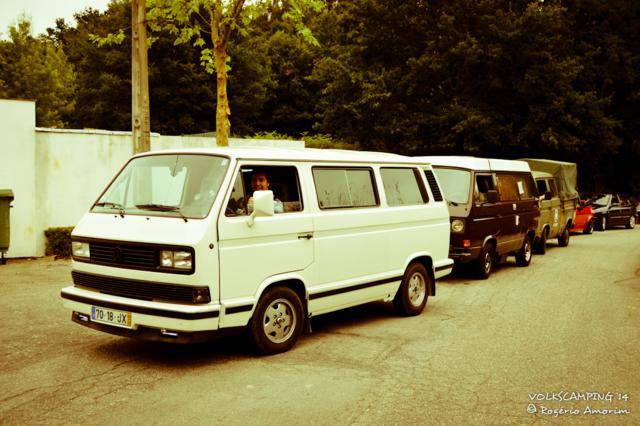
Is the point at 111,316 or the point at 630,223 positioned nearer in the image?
the point at 111,316

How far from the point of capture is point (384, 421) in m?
4.83

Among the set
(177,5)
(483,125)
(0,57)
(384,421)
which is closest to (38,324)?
(384,421)

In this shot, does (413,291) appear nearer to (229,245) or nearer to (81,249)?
(229,245)

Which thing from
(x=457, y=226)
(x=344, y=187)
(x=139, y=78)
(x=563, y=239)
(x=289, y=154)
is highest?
(x=139, y=78)

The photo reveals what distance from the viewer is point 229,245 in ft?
20.0

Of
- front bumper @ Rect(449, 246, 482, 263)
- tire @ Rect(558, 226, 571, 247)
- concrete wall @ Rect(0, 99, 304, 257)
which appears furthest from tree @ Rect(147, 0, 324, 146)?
tire @ Rect(558, 226, 571, 247)

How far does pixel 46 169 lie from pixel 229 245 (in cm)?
1017

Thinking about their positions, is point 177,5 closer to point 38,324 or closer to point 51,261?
point 51,261

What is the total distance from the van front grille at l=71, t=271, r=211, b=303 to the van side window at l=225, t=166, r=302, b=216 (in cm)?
83

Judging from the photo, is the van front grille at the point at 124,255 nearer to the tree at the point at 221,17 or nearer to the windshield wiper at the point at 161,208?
the windshield wiper at the point at 161,208

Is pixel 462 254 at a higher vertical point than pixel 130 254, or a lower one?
lower

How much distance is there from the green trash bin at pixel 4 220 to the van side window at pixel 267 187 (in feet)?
28.4

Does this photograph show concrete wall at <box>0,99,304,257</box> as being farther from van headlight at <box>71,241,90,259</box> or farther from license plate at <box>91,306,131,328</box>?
license plate at <box>91,306,131,328</box>

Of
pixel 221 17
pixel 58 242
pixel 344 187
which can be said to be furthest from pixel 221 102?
pixel 344 187
